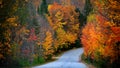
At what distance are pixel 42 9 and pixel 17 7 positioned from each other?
4383cm

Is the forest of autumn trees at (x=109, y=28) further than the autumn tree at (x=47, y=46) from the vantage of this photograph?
No

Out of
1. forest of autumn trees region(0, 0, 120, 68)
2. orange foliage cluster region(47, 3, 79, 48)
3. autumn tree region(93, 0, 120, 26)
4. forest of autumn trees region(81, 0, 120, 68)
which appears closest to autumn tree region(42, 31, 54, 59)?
forest of autumn trees region(0, 0, 120, 68)

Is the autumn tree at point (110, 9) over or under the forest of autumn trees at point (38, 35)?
over

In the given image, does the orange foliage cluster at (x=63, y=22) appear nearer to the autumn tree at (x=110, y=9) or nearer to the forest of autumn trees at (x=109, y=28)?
the forest of autumn trees at (x=109, y=28)

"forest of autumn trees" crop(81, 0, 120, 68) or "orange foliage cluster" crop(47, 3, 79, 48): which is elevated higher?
"forest of autumn trees" crop(81, 0, 120, 68)

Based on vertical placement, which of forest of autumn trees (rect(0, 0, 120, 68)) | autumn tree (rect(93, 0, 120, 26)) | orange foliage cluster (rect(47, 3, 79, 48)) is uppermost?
autumn tree (rect(93, 0, 120, 26))

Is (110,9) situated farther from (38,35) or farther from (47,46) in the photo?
(47,46)

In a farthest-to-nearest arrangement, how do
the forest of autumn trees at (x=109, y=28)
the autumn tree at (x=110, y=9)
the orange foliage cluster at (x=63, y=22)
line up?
the orange foliage cluster at (x=63, y=22), the forest of autumn trees at (x=109, y=28), the autumn tree at (x=110, y=9)

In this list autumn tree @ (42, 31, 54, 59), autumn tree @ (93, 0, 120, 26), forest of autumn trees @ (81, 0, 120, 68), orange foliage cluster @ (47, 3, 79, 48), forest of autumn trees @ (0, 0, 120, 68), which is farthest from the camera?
orange foliage cluster @ (47, 3, 79, 48)

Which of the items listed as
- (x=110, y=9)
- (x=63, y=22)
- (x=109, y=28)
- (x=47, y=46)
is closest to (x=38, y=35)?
(x=47, y=46)

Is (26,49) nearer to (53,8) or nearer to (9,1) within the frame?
(9,1)

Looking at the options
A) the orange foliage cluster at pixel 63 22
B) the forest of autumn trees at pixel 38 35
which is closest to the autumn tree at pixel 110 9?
the forest of autumn trees at pixel 38 35

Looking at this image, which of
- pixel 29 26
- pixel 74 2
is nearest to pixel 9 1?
pixel 29 26

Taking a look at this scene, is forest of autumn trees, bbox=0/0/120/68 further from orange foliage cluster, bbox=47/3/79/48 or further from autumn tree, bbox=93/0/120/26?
orange foliage cluster, bbox=47/3/79/48
